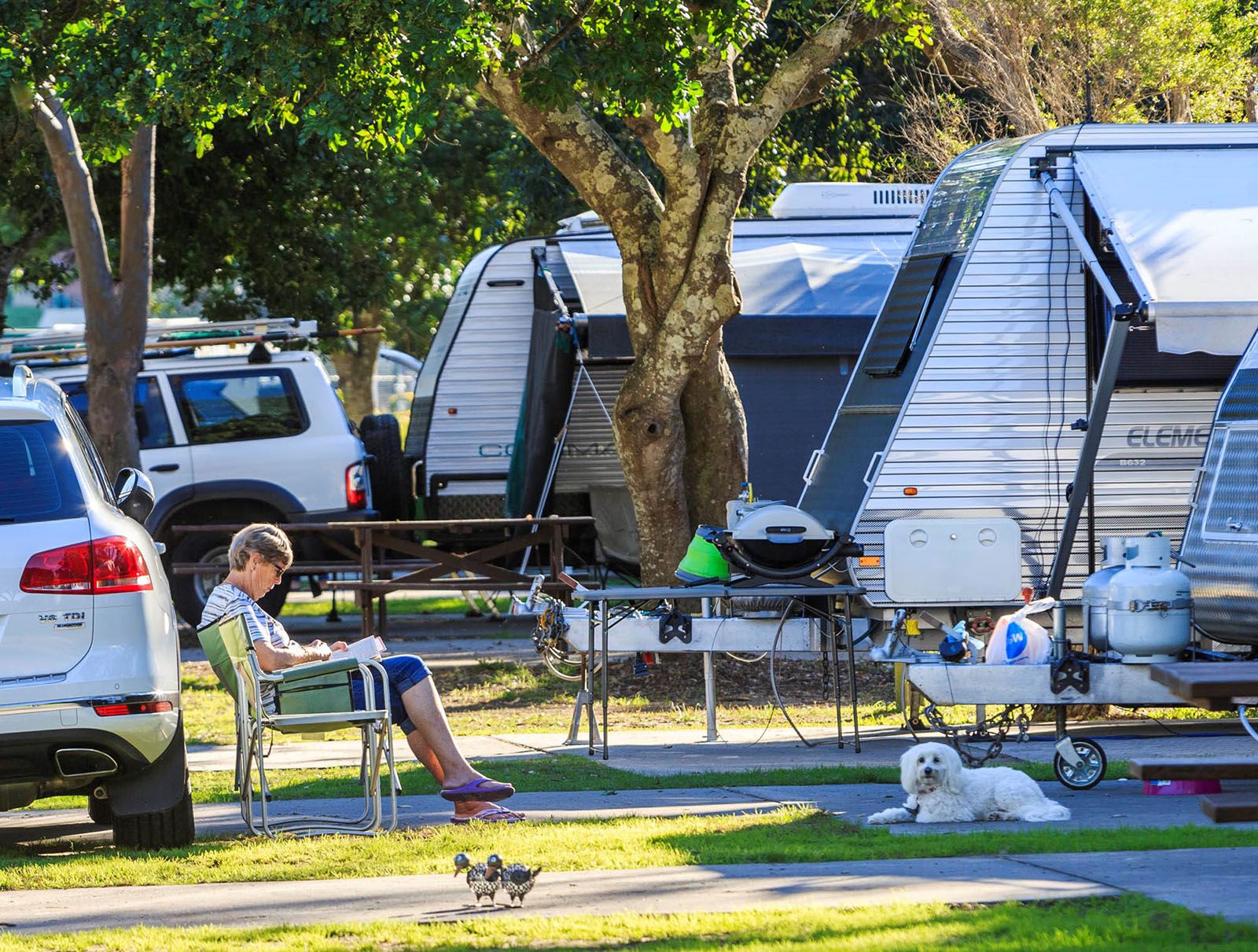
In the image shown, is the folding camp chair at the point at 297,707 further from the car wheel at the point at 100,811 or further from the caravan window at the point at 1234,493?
the caravan window at the point at 1234,493

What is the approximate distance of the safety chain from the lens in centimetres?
794

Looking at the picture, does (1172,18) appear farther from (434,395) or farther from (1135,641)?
(1135,641)

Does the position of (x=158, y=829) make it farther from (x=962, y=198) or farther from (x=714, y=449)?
(x=714, y=449)

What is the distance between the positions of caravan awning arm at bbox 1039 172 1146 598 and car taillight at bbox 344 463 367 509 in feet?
22.8

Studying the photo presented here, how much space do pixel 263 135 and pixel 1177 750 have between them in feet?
37.9

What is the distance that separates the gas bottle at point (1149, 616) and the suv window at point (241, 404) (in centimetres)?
851

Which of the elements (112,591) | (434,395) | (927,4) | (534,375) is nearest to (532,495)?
(534,375)

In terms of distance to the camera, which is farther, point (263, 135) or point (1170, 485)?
point (263, 135)

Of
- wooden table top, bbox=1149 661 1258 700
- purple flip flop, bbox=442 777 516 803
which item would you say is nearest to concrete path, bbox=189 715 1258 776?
purple flip flop, bbox=442 777 516 803

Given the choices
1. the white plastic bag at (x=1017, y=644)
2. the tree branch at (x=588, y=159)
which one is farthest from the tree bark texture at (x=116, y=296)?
the white plastic bag at (x=1017, y=644)

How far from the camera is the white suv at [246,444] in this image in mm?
14516

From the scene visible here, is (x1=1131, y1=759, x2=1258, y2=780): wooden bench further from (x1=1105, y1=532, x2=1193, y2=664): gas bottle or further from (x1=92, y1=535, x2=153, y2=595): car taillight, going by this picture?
(x1=92, y1=535, x2=153, y2=595): car taillight

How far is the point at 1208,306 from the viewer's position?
8305mm

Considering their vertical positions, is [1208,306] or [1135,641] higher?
[1208,306]
